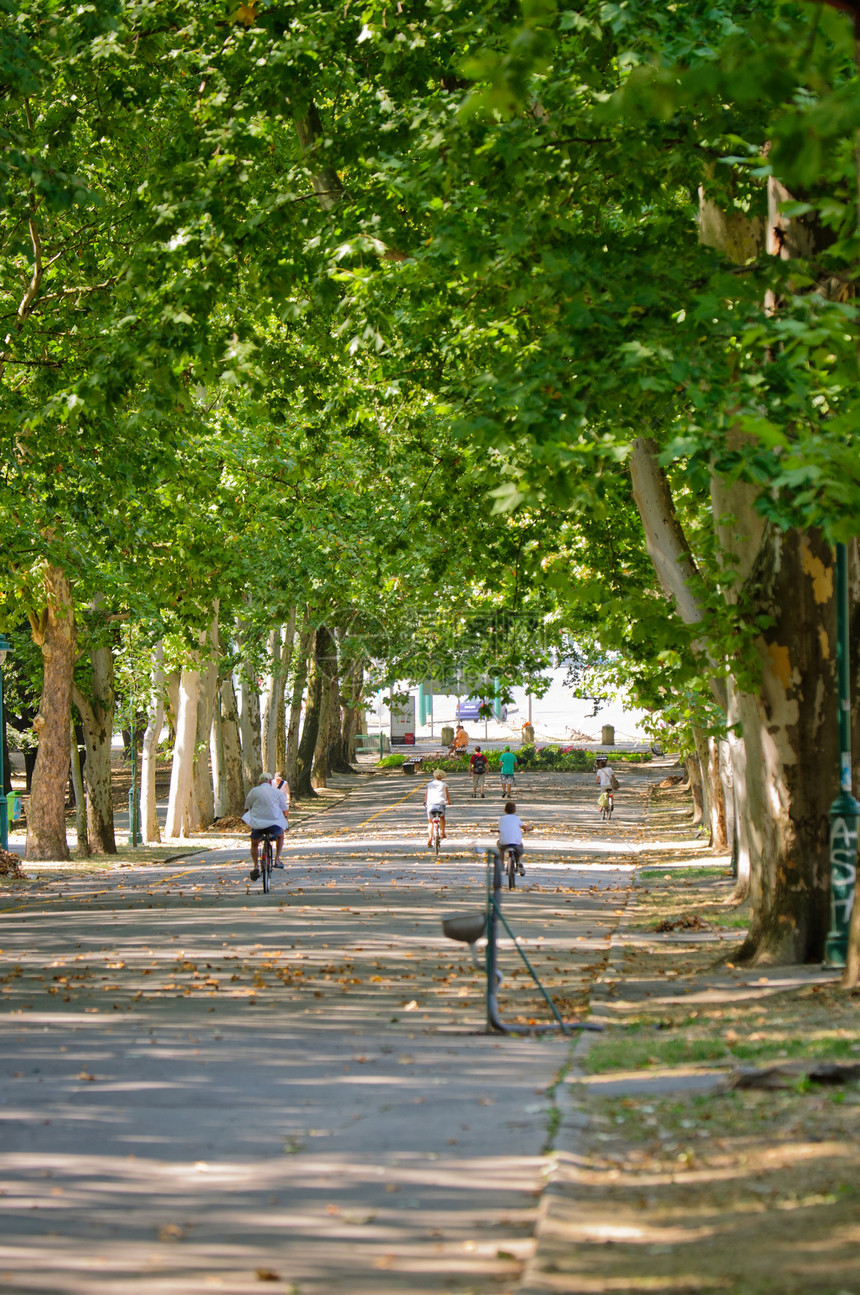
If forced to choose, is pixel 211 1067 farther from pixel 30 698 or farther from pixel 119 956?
pixel 30 698

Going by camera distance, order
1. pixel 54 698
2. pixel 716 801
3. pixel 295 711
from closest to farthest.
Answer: pixel 54 698
pixel 716 801
pixel 295 711

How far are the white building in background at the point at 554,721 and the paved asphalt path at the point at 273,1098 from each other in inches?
2504

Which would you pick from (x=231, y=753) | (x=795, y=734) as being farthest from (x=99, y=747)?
(x=795, y=734)

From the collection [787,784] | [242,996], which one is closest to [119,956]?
[242,996]

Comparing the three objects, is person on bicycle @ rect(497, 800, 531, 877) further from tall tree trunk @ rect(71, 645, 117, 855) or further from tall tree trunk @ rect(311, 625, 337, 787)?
tall tree trunk @ rect(311, 625, 337, 787)

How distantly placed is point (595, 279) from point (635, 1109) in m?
5.60

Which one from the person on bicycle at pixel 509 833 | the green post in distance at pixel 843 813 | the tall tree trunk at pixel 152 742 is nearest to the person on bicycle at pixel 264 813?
the person on bicycle at pixel 509 833

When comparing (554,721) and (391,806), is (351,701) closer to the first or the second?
(391,806)

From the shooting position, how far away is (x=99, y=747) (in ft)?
96.9

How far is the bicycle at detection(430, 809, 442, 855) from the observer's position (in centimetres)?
2838

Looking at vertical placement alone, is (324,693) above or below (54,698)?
above

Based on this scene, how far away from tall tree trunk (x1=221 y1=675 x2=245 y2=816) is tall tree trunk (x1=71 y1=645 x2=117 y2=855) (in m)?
7.61

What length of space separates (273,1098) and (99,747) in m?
22.1

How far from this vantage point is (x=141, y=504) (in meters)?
20.2
